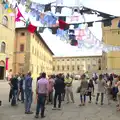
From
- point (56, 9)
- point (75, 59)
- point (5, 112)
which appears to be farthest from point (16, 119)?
point (75, 59)

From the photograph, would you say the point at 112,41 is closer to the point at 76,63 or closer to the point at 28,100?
the point at 28,100

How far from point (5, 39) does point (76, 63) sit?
76.7 m

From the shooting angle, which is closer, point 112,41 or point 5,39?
point 5,39

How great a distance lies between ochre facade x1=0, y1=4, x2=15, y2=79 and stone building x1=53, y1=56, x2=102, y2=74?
70.1 metres

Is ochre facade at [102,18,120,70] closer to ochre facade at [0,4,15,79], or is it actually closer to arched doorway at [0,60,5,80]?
ochre facade at [0,4,15,79]

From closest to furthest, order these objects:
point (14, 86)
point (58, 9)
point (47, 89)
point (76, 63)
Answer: point (47, 89)
point (14, 86)
point (58, 9)
point (76, 63)

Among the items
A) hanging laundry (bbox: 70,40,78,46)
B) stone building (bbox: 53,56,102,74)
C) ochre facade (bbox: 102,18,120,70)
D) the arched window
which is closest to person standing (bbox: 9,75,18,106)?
hanging laundry (bbox: 70,40,78,46)

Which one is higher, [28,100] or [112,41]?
[112,41]

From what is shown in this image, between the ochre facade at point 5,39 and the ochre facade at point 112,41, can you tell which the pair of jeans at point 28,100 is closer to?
the ochre facade at point 5,39

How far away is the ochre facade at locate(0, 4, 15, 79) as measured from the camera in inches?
1822

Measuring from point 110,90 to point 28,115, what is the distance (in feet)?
23.0

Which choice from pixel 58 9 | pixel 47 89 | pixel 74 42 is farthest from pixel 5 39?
pixel 47 89

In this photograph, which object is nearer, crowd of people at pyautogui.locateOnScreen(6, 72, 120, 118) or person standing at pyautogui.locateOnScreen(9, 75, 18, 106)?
crowd of people at pyautogui.locateOnScreen(6, 72, 120, 118)

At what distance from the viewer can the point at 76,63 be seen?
122375 mm
